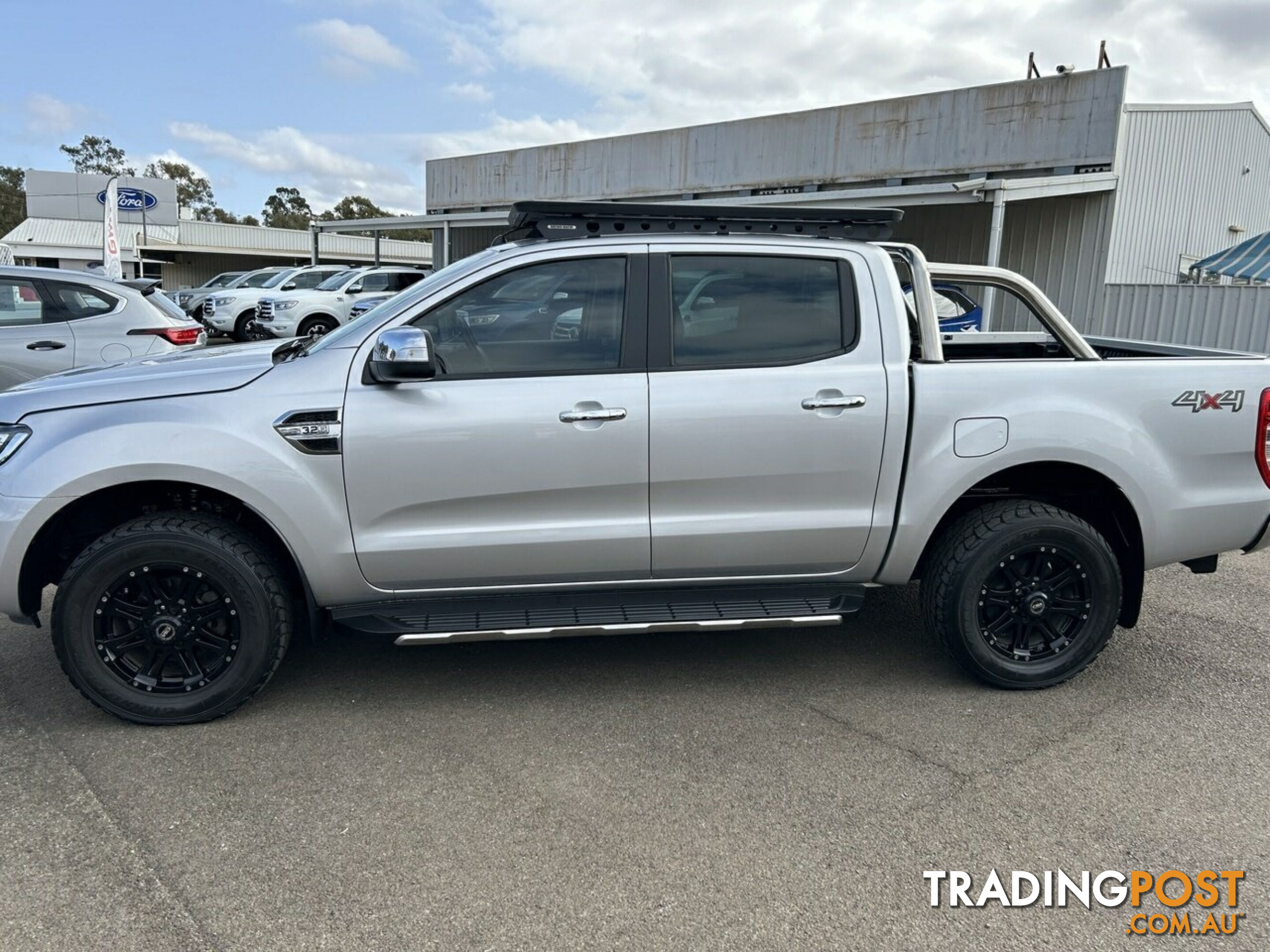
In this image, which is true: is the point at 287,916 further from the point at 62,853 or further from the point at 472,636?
the point at 472,636

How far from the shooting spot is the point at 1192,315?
1292 centimetres

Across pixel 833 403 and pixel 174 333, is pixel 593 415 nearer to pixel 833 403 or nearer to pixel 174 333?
pixel 833 403

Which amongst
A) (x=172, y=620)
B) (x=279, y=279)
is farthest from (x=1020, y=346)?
(x=279, y=279)

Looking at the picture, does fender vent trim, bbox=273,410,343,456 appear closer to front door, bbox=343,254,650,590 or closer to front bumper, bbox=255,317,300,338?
front door, bbox=343,254,650,590

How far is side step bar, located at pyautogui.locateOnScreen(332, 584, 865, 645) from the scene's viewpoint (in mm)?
3602

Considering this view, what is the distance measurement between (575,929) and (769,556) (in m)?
1.74

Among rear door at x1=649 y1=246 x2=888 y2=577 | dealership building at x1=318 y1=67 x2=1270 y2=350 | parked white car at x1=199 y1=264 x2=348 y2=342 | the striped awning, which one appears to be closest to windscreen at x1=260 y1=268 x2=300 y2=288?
parked white car at x1=199 y1=264 x2=348 y2=342

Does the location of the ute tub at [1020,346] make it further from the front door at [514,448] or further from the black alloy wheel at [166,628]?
the black alloy wheel at [166,628]

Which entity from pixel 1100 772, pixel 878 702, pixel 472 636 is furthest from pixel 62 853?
pixel 1100 772

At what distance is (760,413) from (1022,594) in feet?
4.43

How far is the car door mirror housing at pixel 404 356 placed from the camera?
10.9 feet

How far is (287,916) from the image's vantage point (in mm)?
2520

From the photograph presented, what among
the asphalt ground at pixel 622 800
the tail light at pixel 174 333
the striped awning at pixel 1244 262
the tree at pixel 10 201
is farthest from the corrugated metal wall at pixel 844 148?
the tree at pixel 10 201

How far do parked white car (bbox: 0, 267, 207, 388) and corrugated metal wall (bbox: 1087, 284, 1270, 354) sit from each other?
40.4ft
